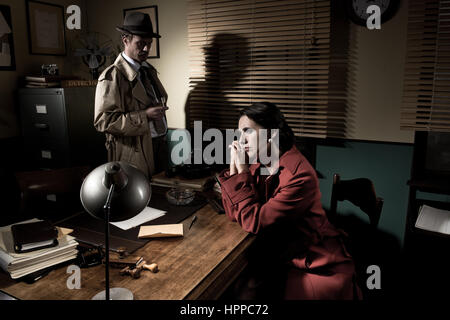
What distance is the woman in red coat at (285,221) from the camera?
4.97 feet

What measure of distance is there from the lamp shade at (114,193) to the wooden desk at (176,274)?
31 centimetres

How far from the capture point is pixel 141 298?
3.58 feet

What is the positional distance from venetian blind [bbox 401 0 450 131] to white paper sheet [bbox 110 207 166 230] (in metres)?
1.67

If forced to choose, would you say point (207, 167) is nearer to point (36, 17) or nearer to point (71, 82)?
point (71, 82)

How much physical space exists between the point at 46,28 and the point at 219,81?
5.68 ft

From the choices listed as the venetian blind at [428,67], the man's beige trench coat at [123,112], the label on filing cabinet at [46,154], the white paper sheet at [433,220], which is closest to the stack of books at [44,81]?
the label on filing cabinet at [46,154]

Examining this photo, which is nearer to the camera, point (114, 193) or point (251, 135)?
point (114, 193)

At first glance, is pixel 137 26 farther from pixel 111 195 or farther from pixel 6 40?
pixel 111 195

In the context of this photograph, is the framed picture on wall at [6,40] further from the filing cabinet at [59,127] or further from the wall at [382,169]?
the wall at [382,169]

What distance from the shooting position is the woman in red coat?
4.97ft

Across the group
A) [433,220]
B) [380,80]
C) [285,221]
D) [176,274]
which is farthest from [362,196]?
[176,274]

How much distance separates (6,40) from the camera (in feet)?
9.68

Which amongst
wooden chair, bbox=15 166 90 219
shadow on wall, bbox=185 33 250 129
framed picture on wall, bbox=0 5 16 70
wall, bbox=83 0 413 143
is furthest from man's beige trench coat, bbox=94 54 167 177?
wall, bbox=83 0 413 143

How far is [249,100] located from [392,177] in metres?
1.18
